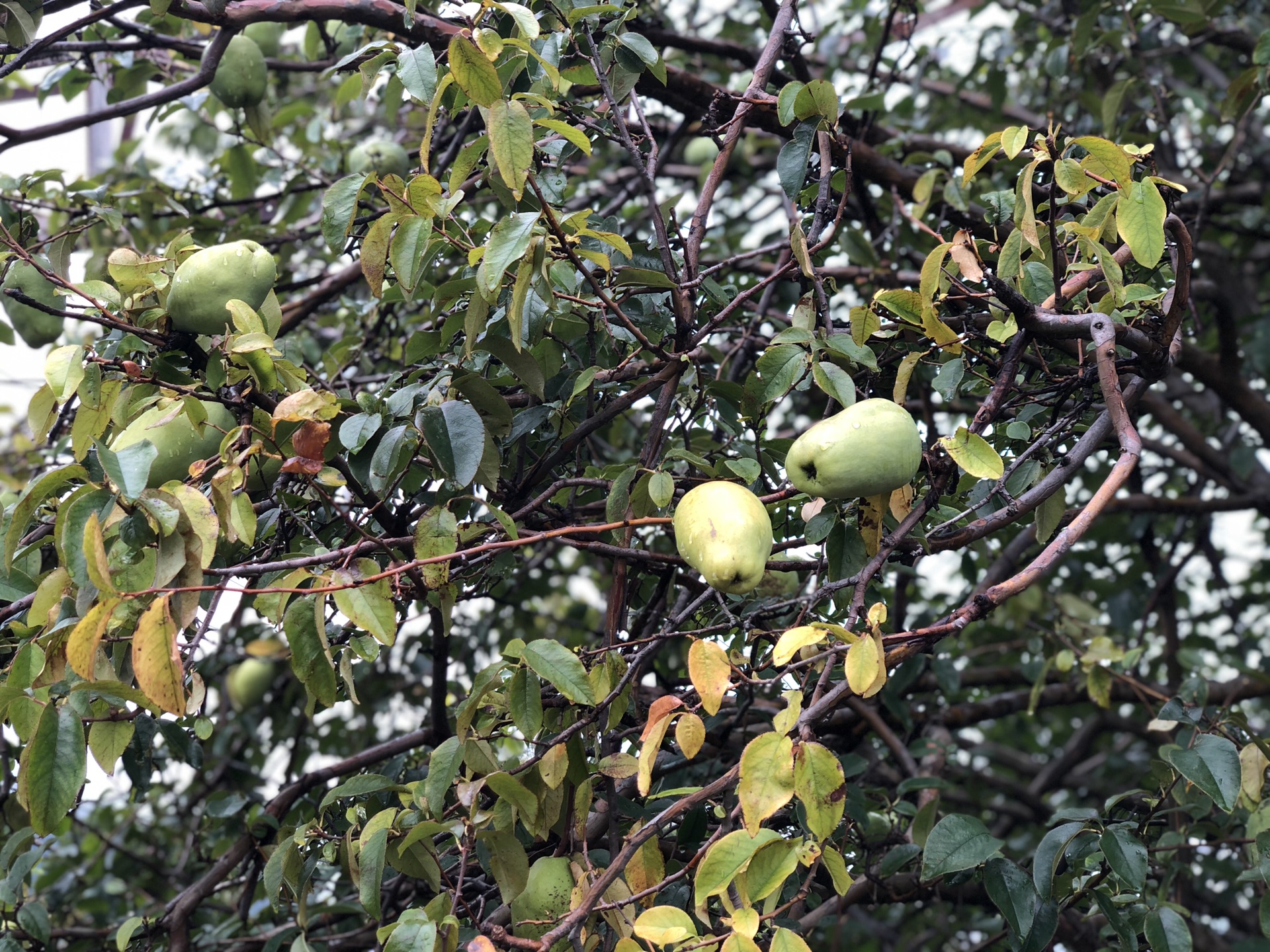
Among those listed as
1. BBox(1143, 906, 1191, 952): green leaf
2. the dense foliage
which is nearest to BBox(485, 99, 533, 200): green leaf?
the dense foliage

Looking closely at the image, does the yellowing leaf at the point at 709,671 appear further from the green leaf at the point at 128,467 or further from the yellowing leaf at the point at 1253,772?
the yellowing leaf at the point at 1253,772

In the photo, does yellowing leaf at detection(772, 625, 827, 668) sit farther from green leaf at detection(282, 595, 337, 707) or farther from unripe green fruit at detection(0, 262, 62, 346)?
unripe green fruit at detection(0, 262, 62, 346)

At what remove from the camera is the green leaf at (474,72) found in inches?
46.5

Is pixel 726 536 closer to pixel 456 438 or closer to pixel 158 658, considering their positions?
pixel 456 438

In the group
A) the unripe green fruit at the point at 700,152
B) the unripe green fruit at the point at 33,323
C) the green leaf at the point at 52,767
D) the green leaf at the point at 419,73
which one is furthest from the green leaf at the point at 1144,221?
the unripe green fruit at the point at 700,152

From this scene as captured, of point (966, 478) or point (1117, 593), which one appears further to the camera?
point (1117, 593)

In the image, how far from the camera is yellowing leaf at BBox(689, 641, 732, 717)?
1096 mm

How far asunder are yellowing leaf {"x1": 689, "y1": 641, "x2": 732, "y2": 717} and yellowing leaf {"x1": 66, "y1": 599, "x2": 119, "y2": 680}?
21.3 inches

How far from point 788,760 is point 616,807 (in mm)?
477

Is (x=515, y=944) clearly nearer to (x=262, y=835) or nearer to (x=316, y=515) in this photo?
(x=316, y=515)

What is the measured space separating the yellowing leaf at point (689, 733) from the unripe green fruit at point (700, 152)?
231 cm

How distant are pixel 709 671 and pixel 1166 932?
780mm

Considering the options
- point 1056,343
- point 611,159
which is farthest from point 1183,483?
point 1056,343

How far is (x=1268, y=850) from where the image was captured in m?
1.45
